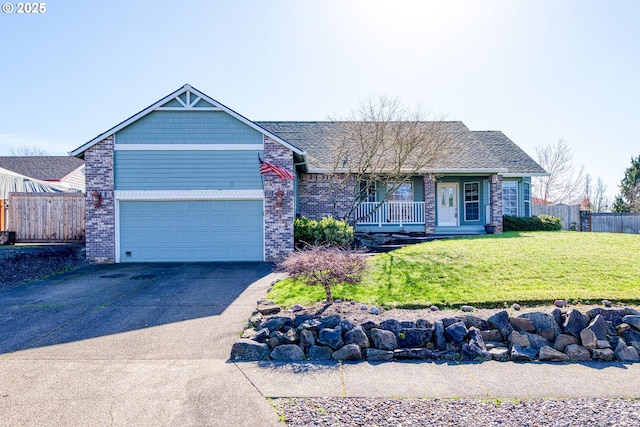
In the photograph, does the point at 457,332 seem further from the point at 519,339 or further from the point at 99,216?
the point at 99,216

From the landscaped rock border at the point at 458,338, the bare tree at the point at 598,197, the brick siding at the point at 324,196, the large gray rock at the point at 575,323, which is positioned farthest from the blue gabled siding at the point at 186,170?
the bare tree at the point at 598,197

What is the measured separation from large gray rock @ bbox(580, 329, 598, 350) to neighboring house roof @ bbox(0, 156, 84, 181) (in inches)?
1263

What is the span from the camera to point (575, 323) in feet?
17.2

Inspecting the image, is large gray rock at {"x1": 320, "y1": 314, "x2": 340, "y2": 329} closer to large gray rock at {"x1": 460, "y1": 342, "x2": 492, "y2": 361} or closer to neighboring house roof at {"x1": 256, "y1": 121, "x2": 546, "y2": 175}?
large gray rock at {"x1": 460, "y1": 342, "x2": 492, "y2": 361}

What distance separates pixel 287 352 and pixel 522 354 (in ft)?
10.1

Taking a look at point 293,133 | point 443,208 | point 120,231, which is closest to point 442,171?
point 443,208

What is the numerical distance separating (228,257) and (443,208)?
10.5 meters

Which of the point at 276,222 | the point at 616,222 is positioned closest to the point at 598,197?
the point at 616,222

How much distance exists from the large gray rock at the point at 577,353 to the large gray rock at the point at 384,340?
2293mm

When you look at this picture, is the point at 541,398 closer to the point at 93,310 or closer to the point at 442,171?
the point at 93,310

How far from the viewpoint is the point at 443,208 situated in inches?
701

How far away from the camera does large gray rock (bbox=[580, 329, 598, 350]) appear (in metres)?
5.04

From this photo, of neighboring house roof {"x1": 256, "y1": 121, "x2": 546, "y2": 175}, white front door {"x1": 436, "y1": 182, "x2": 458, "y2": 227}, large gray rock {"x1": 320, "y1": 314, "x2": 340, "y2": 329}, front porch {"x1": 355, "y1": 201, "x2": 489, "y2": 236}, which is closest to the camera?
large gray rock {"x1": 320, "y1": 314, "x2": 340, "y2": 329}

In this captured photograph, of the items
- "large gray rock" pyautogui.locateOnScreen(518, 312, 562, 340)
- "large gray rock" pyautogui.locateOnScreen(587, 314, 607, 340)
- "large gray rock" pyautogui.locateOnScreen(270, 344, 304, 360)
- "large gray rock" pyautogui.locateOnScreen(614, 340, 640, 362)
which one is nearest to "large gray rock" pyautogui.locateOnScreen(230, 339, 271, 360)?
"large gray rock" pyautogui.locateOnScreen(270, 344, 304, 360)
